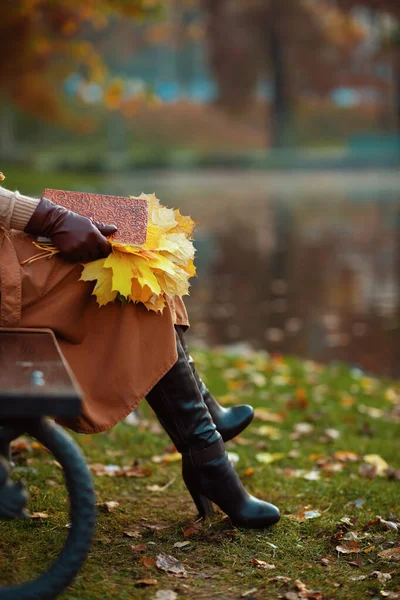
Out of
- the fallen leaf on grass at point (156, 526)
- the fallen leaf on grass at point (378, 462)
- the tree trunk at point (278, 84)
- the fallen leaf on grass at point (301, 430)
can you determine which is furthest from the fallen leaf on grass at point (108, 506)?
the tree trunk at point (278, 84)

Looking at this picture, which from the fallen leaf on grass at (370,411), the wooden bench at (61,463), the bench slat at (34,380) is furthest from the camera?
the fallen leaf on grass at (370,411)

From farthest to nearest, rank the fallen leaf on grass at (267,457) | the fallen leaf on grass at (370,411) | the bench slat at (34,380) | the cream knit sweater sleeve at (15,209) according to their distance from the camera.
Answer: the fallen leaf on grass at (370,411) → the fallen leaf on grass at (267,457) → the cream knit sweater sleeve at (15,209) → the bench slat at (34,380)

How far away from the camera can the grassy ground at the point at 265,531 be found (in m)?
2.71

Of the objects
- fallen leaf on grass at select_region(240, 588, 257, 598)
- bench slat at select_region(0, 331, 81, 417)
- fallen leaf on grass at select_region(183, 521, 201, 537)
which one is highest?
bench slat at select_region(0, 331, 81, 417)

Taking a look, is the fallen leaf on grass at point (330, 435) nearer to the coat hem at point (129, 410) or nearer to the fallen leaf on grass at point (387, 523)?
the fallen leaf on grass at point (387, 523)

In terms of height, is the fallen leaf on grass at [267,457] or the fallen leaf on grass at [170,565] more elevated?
the fallen leaf on grass at [170,565]

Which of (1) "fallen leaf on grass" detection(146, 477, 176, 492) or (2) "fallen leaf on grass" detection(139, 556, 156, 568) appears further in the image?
(1) "fallen leaf on grass" detection(146, 477, 176, 492)

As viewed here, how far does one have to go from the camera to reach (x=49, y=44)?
1308 cm

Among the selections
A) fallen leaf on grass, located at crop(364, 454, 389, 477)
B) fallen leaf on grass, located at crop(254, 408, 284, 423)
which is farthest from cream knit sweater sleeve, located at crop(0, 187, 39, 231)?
fallen leaf on grass, located at crop(254, 408, 284, 423)

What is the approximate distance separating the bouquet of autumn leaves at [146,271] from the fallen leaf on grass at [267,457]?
163cm

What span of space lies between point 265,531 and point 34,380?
1.26 meters

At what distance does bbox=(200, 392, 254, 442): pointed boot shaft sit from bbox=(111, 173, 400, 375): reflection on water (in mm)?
3860

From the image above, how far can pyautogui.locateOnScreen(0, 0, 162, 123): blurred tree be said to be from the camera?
9.45 meters

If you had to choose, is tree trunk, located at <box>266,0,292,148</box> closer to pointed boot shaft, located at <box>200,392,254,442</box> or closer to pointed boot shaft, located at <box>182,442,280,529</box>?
pointed boot shaft, located at <box>200,392,254,442</box>
